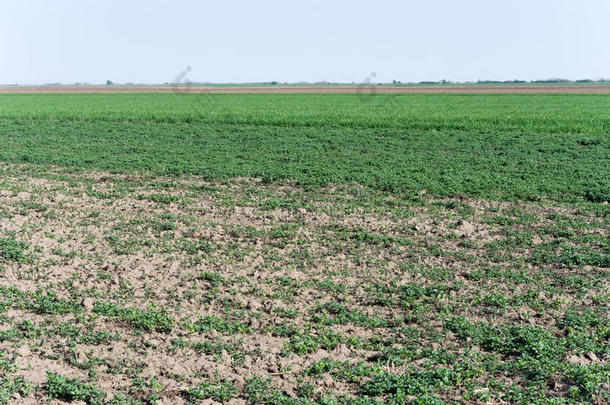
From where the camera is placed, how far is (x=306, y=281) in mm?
8586

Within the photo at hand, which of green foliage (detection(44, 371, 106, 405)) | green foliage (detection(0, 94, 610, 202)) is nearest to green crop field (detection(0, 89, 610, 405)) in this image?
green foliage (detection(44, 371, 106, 405))

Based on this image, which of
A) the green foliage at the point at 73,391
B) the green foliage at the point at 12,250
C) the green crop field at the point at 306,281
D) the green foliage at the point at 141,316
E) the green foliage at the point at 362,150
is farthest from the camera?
the green foliage at the point at 362,150

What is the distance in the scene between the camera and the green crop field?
19.3ft

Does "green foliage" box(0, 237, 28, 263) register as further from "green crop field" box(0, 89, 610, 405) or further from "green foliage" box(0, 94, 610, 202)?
"green foliage" box(0, 94, 610, 202)

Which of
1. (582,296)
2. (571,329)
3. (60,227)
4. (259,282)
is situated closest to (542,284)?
(582,296)

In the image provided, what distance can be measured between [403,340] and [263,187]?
8920 millimetres

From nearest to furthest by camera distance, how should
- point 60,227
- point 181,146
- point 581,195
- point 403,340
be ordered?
point 403,340 < point 60,227 < point 581,195 < point 181,146

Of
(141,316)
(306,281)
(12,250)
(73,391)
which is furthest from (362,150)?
(73,391)

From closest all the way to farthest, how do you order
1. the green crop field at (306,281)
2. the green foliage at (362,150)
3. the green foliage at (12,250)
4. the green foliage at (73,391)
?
the green foliage at (73,391), the green crop field at (306,281), the green foliage at (12,250), the green foliage at (362,150)

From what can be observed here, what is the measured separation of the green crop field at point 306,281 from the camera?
5.88 meters

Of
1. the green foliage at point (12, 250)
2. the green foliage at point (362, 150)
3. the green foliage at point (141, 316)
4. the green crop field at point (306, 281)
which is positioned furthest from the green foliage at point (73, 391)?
the green foliage at point (362, 150)

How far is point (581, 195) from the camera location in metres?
13.7

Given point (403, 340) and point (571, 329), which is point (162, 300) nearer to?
point (403, 340)

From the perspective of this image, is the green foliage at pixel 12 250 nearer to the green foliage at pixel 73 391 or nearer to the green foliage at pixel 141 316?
the green foliage at pixel 141 316
